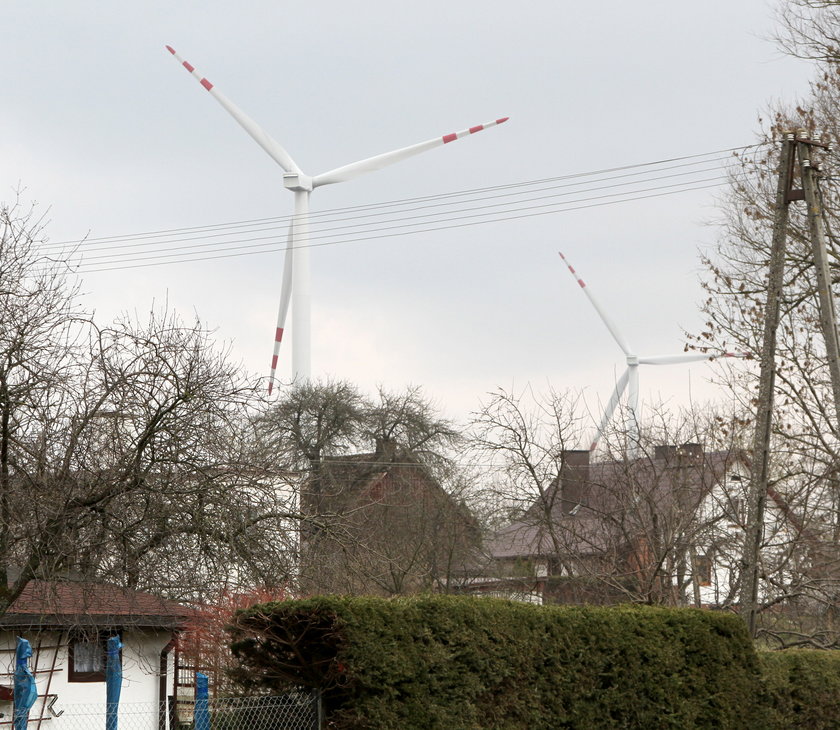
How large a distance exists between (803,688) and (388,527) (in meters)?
23.4

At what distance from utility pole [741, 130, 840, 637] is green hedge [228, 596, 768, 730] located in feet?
4.22

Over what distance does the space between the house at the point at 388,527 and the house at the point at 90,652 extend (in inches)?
122

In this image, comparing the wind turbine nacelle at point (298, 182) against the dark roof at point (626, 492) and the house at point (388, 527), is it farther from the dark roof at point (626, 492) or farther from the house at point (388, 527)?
the dark roof at point (626, 492)

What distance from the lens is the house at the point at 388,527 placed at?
61.8 ft

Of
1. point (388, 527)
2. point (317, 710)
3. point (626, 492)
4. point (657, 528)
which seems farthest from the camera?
point (388, 527)

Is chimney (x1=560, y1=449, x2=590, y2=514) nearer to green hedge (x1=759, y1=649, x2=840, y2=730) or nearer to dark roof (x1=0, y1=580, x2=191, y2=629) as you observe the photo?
green hedge (x1=759, y1=649, x2=840, y2=730)

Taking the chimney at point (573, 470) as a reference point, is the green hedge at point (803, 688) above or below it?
below

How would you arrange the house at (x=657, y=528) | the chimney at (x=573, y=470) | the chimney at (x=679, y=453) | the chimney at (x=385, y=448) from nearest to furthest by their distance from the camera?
the house at (x=657, y=528)
the chimney at (x=679, y=453)
the chimney at (x=573, y=470)
the chimney at (x=385, y=448)

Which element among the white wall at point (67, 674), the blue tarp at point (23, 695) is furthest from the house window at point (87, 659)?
the blue tarp at point (23, 695)

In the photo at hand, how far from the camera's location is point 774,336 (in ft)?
46.5

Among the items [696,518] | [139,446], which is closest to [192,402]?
[139,446]

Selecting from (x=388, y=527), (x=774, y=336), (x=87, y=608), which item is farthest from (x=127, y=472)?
(x=388, y=527)

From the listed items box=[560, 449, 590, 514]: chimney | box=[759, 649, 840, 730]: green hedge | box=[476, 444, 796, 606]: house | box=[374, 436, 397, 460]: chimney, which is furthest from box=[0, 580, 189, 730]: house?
box=[374, 436, 397, 460]: chimney

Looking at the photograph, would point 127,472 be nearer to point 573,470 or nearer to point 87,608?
point 87,608
